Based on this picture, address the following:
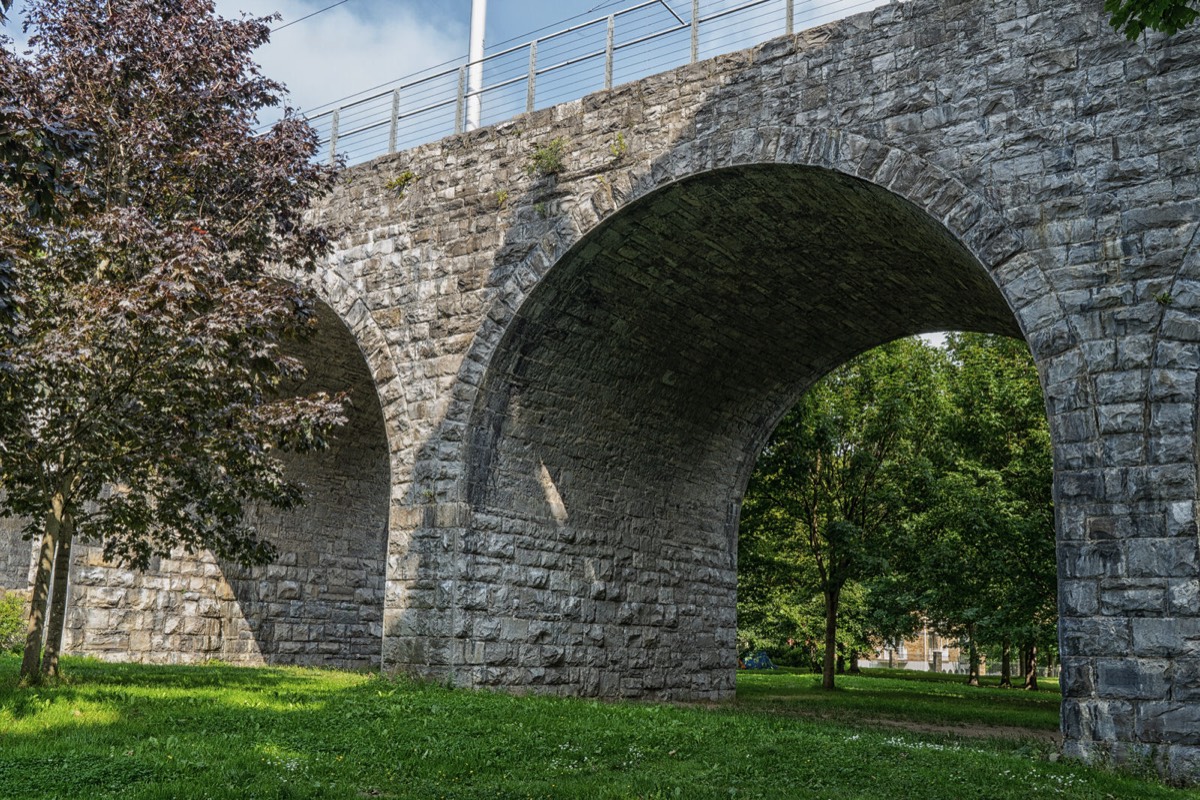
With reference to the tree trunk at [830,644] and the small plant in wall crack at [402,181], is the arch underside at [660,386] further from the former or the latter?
the tree trunk at [830,644]

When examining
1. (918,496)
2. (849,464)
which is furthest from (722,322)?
(918,496)

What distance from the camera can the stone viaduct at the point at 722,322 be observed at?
9.09 m

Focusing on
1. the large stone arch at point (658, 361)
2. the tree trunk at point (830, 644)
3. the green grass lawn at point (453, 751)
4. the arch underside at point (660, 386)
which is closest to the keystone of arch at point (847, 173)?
the large stone arch at point (658, 361)

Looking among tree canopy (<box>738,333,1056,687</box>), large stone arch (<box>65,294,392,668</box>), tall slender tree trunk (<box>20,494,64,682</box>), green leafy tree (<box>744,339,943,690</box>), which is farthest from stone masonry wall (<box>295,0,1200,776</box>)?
green leafy tree (<box>744,339,943,690</box>)

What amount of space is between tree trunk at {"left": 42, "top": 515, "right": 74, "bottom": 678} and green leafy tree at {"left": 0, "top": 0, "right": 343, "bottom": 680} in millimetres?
31

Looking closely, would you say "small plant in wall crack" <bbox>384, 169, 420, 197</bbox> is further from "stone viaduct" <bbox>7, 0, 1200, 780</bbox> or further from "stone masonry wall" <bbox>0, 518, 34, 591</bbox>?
"stone masonry wall" <bbox>0, 518, 34, 591</bbox>

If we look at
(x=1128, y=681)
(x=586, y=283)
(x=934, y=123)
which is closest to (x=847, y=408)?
(x=586, y=283)

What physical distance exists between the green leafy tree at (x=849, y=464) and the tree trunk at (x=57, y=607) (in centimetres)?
1332

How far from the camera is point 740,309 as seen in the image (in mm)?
14398

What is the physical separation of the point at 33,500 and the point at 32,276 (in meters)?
2.25

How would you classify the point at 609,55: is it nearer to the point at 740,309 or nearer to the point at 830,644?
the point at 740,309

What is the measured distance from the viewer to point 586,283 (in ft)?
43.0

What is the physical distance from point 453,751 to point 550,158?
7.53 m

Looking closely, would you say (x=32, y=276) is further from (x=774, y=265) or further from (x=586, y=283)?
(x=774, y=265)
